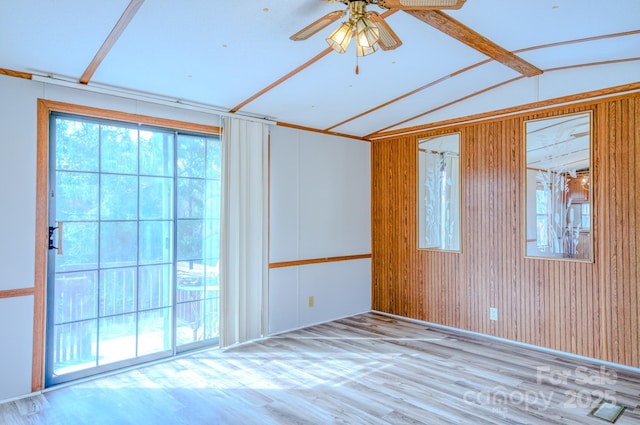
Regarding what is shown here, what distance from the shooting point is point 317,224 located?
507 centimetres

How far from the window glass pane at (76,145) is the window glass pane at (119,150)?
6cm

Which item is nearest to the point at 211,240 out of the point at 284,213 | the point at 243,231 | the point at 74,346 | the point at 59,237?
the point at 243,231

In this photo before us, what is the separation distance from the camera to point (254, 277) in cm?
431

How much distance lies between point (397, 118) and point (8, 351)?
4.43 meters

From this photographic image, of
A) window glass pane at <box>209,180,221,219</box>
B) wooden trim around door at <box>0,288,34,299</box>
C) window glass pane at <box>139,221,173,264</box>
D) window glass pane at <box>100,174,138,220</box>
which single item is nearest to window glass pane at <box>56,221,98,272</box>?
window glass pane at <box>100,174,138,220</box>

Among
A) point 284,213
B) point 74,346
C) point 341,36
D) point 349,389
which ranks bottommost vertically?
point 349,389

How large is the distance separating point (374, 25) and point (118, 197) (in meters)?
2.64

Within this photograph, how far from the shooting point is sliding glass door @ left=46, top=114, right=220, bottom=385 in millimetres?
A: 3312

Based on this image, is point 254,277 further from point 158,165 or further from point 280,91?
point 280,91

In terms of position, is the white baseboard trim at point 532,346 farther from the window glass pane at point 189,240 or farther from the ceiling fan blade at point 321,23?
the ceiling fan blade at point 321,23

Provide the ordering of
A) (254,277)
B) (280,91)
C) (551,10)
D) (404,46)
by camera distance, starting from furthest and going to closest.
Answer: (254,277) < (280,91) < (404,46) < (551,10)

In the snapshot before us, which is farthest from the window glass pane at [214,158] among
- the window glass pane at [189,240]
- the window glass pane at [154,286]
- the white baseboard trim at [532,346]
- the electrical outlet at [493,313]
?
the electrical outlet at [493,313]

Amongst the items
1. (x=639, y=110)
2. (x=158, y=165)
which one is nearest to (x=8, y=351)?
(x=158, y=165)

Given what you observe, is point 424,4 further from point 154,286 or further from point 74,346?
point 74,346
